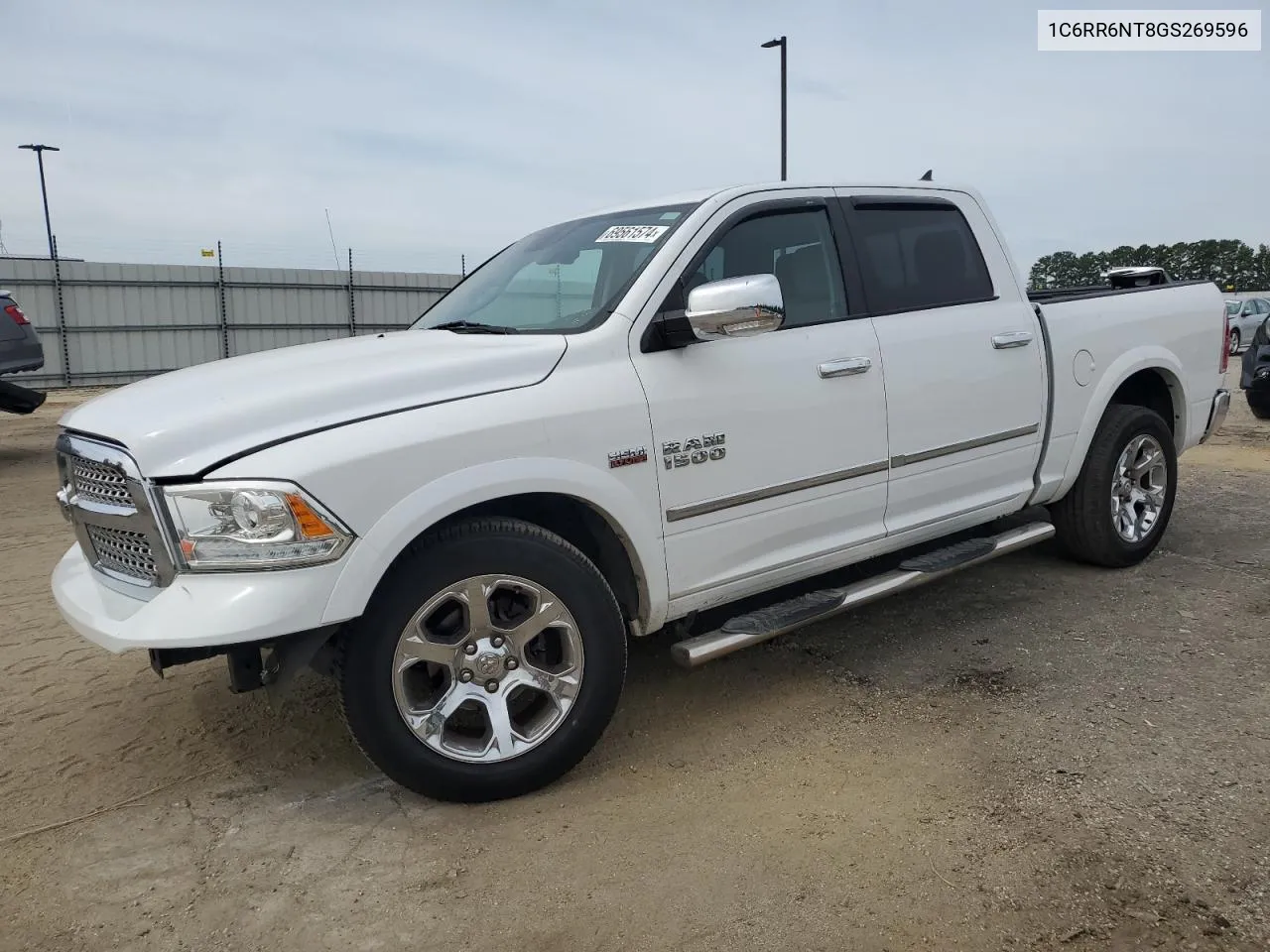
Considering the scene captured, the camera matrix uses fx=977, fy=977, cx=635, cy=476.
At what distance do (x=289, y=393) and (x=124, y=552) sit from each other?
0.69m

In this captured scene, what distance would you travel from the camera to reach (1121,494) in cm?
503

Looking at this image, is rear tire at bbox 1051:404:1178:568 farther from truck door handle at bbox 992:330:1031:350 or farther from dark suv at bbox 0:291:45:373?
dark suv at bbox 0:291:45:373

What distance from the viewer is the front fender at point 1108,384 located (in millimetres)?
4684

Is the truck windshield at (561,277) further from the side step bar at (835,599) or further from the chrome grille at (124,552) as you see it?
the chrome grille at (124,552)

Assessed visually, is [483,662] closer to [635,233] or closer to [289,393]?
[289,393]

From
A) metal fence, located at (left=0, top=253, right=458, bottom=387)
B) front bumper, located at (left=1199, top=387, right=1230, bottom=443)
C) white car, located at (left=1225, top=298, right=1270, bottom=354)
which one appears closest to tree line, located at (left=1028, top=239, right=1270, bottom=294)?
white car, located at (left=1225, top=298, right=1270, bottom=354)

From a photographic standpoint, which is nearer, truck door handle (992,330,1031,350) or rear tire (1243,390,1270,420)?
truck door handle (992,330,1031,350)

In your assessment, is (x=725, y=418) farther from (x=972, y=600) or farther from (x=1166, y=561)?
(x=1166, y=561)

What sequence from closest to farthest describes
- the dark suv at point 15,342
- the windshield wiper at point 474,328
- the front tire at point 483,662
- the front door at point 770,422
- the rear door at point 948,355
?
the front tire at point 483,662 < the front door at point 770,422 < the windshield wiper at point 474,328 < the rear door at point 948,355 < the dark suv at point 15,342

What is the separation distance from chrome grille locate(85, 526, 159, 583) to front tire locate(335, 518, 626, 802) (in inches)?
24.1

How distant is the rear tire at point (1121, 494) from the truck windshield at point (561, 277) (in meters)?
2.60

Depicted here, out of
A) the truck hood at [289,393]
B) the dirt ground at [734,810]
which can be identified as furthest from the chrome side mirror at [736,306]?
A: the dirt ground at [734,810]

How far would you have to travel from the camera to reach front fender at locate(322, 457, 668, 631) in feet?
8.75

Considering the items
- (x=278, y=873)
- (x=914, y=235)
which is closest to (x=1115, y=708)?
(x=914, y=235)
